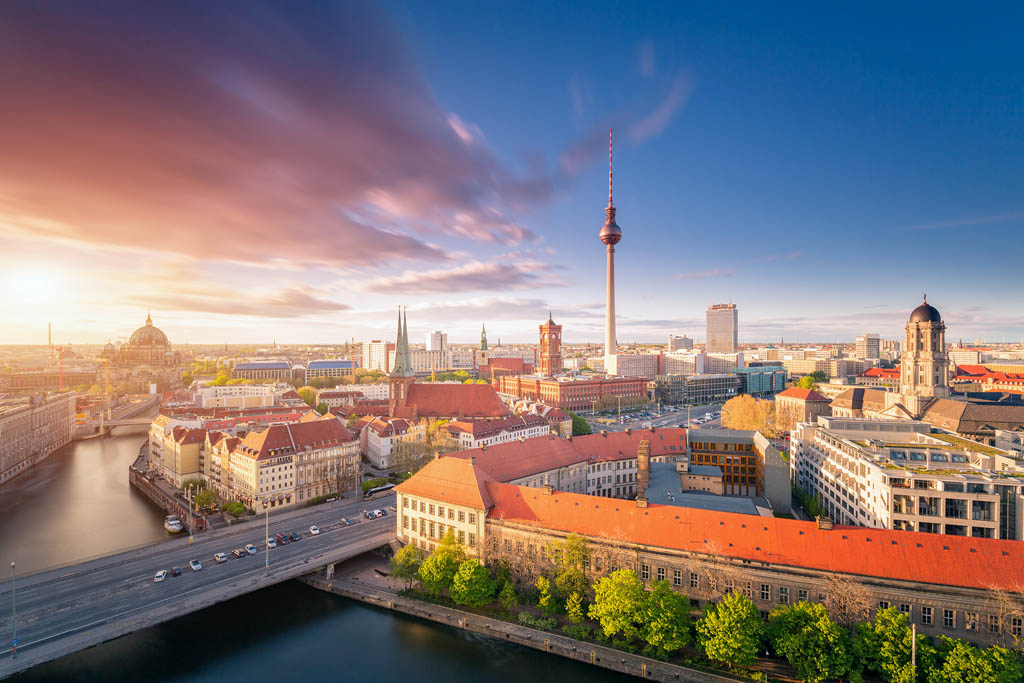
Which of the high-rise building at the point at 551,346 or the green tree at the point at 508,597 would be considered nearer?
the green tree at the point at 508,597

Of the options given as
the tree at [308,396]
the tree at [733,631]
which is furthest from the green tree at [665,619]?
the tree at [308,396]

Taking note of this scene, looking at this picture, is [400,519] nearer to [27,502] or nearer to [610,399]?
[27,502]

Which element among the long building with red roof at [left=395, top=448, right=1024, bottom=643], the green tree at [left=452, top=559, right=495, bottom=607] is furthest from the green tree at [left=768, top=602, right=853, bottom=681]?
the green tree at [left=452, top=559, right=495, bottom=607]

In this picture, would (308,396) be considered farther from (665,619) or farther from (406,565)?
(665,619)

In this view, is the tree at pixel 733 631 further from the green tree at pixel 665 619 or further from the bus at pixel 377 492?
the bus at pixel 377 492

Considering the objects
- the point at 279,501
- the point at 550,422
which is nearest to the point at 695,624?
the point at 279,501

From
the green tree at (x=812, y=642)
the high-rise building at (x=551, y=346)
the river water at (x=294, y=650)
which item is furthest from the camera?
the high-rise building at (x=551, y=346)
